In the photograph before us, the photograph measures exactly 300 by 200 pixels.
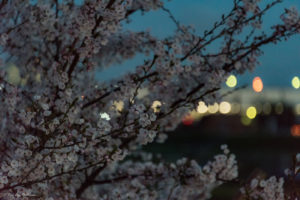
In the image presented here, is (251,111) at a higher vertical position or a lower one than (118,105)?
higher

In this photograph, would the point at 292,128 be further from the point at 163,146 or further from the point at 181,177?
the point at 181,177

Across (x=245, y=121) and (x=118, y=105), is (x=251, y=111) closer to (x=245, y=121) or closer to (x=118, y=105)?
(x=245, y=121)

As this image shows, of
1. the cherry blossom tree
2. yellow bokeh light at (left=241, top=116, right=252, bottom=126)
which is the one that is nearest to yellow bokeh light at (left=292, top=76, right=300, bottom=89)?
yellow bokeh light at (left=241, top=116, right=252, bottom=126)

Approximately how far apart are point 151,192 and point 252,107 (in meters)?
70.2

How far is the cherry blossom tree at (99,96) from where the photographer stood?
3.85 m

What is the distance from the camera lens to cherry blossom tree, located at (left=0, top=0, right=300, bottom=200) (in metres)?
3.85

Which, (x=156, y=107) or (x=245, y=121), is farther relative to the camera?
(x=245, y=121)

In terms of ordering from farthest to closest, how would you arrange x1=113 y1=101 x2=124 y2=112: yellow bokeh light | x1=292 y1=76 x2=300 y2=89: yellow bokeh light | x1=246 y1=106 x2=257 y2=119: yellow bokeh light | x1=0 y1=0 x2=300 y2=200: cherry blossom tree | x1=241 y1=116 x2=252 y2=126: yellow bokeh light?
x1=246 y1=106 x2=257 y2=119: yellow bokeh light
x1=241 y1=116 x2=252 y2=126: yellow bokeh light
x1=292 y1=76 x2=300 y2=89: yellow bokeh light
x1=113 y1=101 x2=124 y2=112: yellow bokeh light
x1=0 y1=0 x2=300 y2=200: cherry blossom tree

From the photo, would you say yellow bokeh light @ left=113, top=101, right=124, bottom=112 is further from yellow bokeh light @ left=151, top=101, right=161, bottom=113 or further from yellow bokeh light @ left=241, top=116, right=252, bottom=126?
yellow bokeh light @ left=241, top=116, right=252, bottom=126

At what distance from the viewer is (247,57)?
525cm

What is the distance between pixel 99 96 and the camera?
5.38 m

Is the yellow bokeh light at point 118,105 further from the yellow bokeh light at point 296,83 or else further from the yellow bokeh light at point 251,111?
the yellow bokeh light at point 251,111

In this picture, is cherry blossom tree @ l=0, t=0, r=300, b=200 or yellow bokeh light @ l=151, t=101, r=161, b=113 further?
yellow bokeh light @ l=151, t=101, r=161, b=113

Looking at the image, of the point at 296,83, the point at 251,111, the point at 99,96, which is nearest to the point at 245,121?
the point at 251,111
